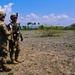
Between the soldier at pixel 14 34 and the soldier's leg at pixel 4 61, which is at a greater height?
the soldier at pixel 14 34

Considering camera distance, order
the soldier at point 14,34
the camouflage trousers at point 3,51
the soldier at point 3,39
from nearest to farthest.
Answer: the soldier at point 3,39 → the camouflage trousers at point 3,51 → the soldier at point 14,34

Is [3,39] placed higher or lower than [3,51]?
higher

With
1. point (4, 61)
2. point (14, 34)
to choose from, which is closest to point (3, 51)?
point (4, 61)

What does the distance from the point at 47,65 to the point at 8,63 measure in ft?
4.66

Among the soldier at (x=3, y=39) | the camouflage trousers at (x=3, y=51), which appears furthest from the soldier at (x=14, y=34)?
the camouflage trousers at (x=3, y=51)

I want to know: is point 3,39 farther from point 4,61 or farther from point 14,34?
point 14,34

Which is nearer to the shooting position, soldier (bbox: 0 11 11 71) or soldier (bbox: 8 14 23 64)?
soldier (bbox: 0 11 11 71)

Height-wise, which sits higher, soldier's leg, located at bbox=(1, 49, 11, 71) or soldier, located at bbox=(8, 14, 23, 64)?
soldier, located at bbox=(8, 14, 23, 64)

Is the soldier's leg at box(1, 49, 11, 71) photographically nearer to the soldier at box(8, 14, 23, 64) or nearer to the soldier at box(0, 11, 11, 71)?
the soldier at box(0, 11, 11, 71)

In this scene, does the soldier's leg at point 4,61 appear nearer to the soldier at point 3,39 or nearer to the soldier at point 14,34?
the soldier at point 3,39

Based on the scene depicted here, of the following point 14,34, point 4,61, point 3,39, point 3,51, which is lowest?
point 4,61

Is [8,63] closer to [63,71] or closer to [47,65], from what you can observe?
[47,65]

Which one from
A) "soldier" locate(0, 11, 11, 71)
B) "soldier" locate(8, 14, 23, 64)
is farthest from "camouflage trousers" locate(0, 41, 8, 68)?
"soldier" locate(8, 14, 23, 64)

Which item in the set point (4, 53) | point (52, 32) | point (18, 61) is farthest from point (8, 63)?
point (52, 32)
